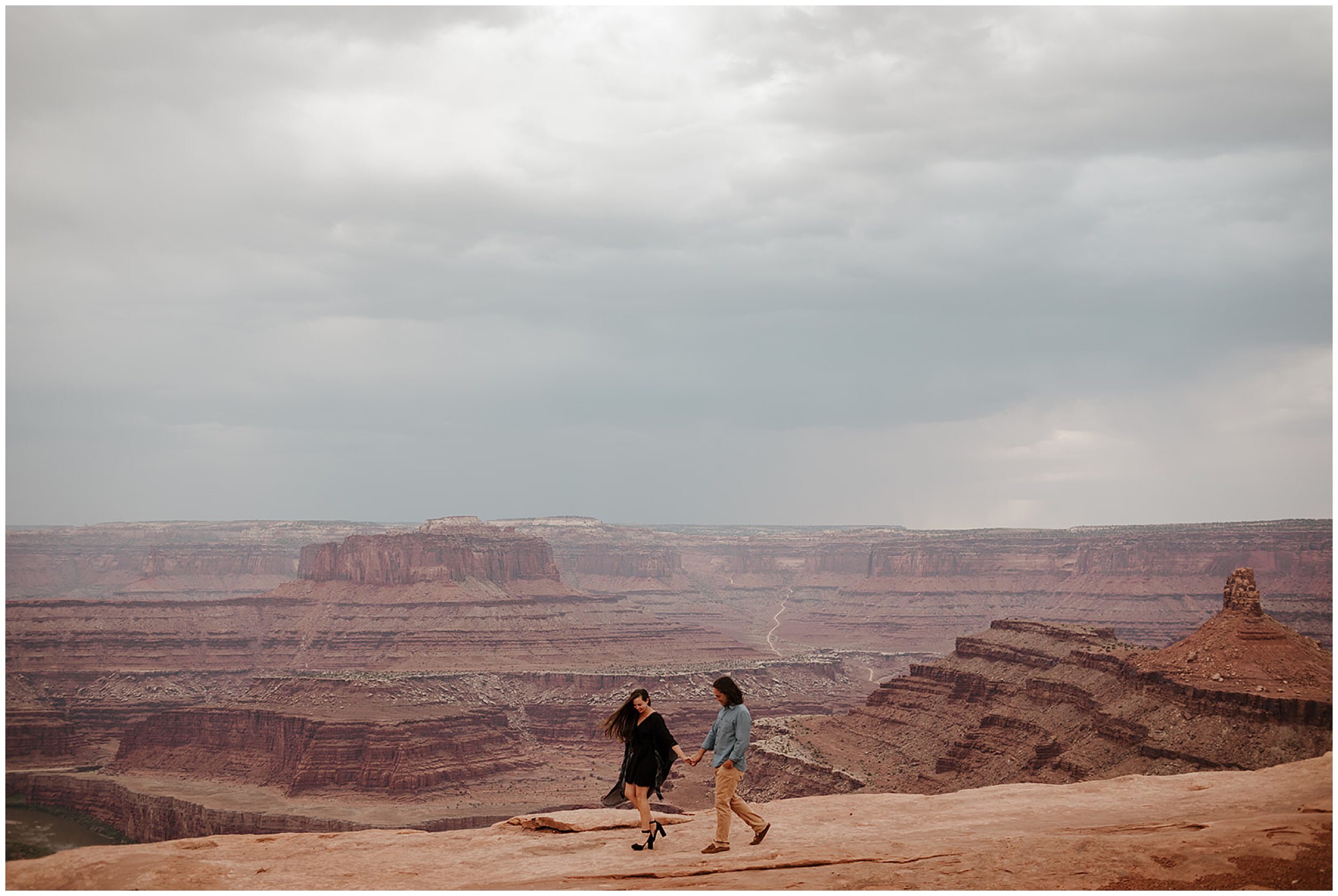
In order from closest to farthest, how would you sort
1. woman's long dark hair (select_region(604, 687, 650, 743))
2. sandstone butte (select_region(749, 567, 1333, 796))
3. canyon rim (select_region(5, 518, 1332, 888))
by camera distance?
woman's long dark hair (select_region(604, 687, 650, 743)) < sandstone butte (select_region(749, 567, 1333, 796)) < canyon rim (select_region(5, 518, 1332, 888))

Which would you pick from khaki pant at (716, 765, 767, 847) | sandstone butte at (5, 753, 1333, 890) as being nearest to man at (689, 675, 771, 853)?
khaki pant at (716, 765, 767, 847)

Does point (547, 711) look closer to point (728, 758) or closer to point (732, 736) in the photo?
point (728, 758)

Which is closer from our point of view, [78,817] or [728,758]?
[728,758]

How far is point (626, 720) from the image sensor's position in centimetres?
2573

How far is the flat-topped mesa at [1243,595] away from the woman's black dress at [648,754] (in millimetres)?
52397

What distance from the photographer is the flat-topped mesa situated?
6881 centimetres

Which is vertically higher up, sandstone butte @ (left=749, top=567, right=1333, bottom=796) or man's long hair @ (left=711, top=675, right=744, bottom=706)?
man's long hair @ (left=711, top=675, right=744, bottom=706)

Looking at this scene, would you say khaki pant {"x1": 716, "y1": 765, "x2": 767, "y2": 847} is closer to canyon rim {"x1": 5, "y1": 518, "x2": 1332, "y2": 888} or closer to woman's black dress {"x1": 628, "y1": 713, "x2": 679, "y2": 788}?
canyon rim {"x1": 5, "y1": 518, "x2": 1332, "y2": 888}

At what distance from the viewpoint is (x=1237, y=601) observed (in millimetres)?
69250

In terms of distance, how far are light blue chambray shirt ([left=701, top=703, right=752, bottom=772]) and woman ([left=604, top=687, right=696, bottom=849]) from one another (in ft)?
3.88

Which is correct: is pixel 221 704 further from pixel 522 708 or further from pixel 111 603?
pixel 111 603

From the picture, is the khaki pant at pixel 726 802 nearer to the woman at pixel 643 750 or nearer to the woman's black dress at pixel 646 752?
the woman at pixel 643 750

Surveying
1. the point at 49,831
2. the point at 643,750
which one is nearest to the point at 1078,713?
the point at 643,750

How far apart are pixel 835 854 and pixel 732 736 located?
290 cm
